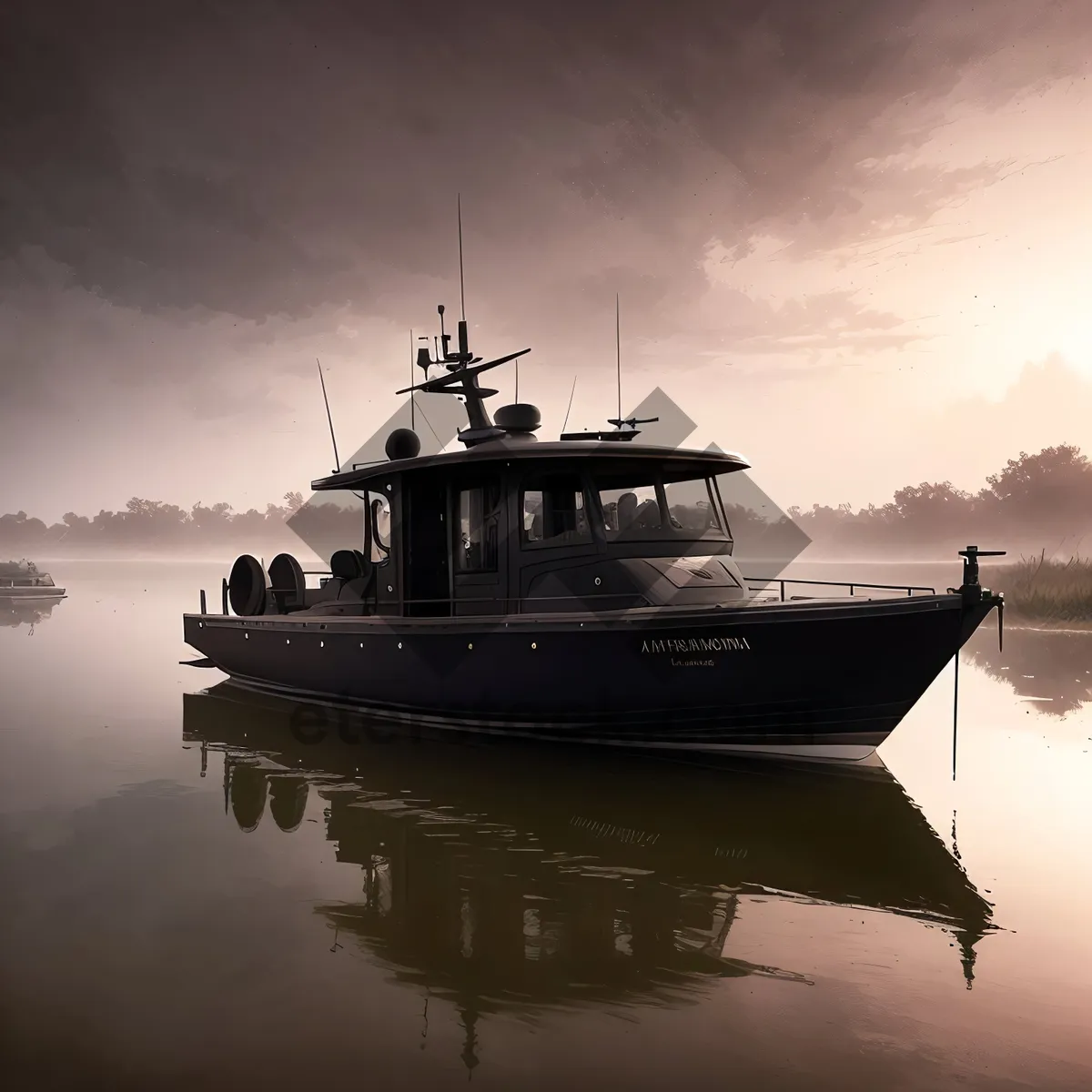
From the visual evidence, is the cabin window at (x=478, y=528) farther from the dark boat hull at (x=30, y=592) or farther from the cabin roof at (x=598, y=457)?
the dark boat hull at (x=30, y=592)

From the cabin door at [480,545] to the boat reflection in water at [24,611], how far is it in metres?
20.6

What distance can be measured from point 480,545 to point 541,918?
225 inches

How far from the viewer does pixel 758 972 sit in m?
4.64

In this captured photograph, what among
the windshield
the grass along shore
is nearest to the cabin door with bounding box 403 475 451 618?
the windshield

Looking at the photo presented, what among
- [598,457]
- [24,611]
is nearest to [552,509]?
[598,457]

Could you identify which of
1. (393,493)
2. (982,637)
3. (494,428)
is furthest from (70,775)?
(982,637)

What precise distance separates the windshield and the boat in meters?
0.03

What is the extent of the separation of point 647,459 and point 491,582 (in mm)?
2408

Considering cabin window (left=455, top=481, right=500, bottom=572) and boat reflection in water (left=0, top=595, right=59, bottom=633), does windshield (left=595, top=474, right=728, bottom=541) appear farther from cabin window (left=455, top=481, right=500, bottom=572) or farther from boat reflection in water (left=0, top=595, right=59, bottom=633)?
boat reflection in water (left=0, top=595, right=59, bottom=633)

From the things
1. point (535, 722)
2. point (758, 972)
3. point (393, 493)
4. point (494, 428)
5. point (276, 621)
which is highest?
point (494, 428)

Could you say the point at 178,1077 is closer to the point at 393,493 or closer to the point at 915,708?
the point at 393,493

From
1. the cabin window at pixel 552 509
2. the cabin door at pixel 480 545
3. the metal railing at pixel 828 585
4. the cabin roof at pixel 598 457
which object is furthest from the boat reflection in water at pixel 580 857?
the cabin roof at pixel 598 457

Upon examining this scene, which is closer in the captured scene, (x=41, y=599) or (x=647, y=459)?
(x=647, y=459)

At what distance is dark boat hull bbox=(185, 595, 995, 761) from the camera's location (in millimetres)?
8102
